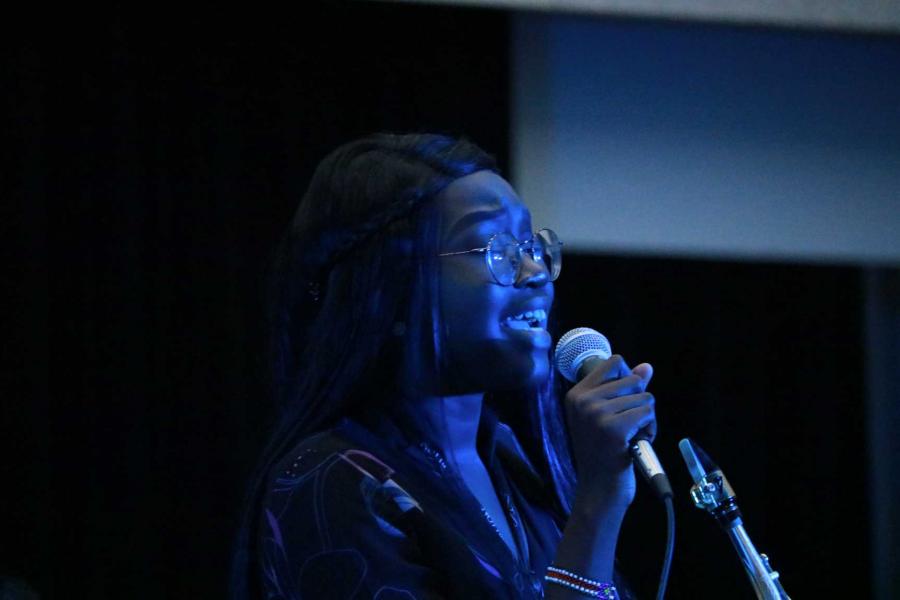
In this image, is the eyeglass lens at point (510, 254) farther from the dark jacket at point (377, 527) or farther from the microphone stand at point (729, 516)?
the microphone stand at point (729, 516)

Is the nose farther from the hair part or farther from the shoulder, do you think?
the shoulder

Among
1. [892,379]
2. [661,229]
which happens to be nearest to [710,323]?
[661,229]

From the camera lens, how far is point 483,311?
1.49m

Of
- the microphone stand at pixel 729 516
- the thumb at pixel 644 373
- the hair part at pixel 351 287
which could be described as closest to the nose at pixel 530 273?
the hair part at pixel 351 287

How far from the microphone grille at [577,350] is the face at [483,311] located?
35mm

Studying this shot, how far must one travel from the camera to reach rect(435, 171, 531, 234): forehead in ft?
5.03

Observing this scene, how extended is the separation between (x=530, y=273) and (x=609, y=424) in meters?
0.28

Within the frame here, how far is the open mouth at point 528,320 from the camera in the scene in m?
1.50

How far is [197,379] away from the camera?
2848 mm

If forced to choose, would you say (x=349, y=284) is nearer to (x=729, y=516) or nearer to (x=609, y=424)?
(x=609, y=424)

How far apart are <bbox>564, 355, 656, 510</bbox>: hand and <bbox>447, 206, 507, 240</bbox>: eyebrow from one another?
28 centimetres

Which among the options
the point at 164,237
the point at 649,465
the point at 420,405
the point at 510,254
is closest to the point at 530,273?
the point at 510,254

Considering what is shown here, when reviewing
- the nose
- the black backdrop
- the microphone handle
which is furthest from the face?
the black backdrop

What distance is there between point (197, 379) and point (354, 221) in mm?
1453
